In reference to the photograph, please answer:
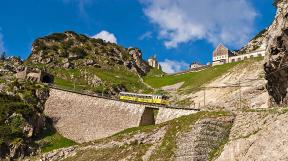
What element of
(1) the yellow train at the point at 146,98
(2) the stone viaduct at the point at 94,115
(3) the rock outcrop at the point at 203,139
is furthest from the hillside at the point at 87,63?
(3) the rock outcrop at the point at 203,139

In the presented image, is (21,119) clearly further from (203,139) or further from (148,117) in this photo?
(203,139)

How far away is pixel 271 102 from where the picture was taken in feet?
190

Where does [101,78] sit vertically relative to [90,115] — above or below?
above

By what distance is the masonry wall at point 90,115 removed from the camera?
7988 cm

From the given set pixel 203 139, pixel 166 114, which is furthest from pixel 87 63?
pixel 203 139

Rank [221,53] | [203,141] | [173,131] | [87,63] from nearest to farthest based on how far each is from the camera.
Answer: [203,141] < [173,131] < [87,63] < [221,53]

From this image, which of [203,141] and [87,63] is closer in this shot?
[203,141]

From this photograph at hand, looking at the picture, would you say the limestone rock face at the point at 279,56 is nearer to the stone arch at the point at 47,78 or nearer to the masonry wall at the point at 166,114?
the masonry wall at the point at 166,114

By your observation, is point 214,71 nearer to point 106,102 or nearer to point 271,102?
point 106,102

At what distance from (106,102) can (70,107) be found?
8.01 metres

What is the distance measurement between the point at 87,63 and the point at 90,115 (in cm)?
5457

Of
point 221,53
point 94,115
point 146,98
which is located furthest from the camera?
point 221,53

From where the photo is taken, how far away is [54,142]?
8125 cm

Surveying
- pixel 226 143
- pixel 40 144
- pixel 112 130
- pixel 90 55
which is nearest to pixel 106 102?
pixel 112 130
